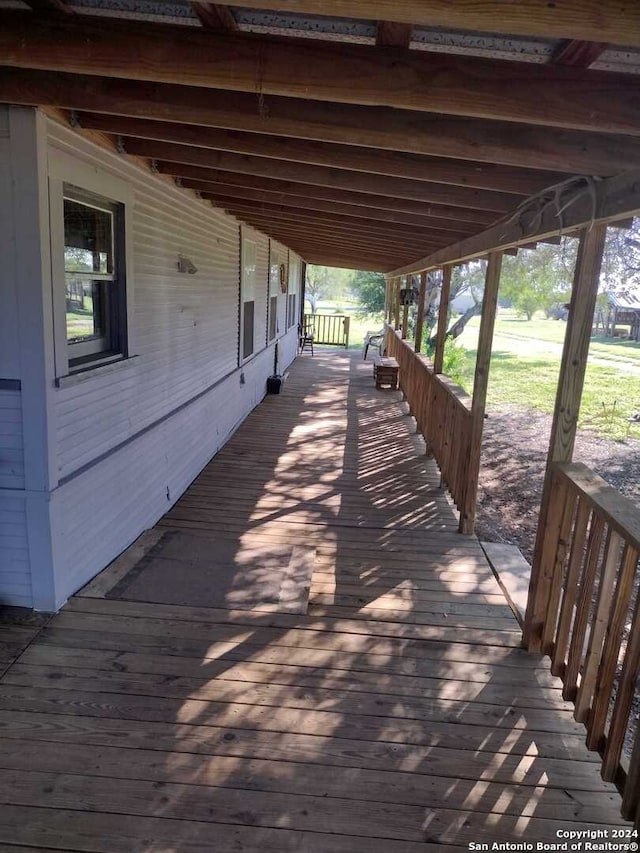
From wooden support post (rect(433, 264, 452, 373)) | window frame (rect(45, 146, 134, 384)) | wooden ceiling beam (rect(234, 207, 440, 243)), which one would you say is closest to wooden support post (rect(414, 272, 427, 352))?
wooden ceiling beam (rect(234, 207, 440, 243))

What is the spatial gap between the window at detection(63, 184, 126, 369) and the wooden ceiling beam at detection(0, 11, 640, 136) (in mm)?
1027

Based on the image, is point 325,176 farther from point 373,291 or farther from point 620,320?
point 620,320

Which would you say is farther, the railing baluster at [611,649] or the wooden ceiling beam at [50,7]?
the railing baluster at [611,649]

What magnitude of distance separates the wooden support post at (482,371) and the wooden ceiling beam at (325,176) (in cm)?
66

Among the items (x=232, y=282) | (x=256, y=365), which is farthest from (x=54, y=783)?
(x=256, y=365)

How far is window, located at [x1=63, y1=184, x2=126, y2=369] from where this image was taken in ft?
10.6

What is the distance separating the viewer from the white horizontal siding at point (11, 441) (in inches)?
115

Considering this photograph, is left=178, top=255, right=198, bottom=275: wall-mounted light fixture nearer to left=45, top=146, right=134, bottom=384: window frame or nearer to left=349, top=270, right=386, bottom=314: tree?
left=45, top=146, right=134, bottom=384: window frame

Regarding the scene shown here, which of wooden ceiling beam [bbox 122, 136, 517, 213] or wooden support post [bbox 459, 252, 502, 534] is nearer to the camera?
wooden ceiling beam [bbox 122, 136, 517, 213]

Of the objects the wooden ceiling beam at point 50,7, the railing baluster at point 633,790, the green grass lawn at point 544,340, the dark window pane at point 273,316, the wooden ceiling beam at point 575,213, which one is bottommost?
the railing baluster at point 633,790

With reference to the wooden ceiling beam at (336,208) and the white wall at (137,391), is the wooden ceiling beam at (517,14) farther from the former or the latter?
the wooden ceiling beam at (336,208)

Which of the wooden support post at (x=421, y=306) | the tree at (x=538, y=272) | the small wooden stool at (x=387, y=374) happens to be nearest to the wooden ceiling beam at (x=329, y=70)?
the wooden support post at (x=421, y=306)

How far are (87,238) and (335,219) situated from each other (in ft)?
10.1

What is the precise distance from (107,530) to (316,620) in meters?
1.43
